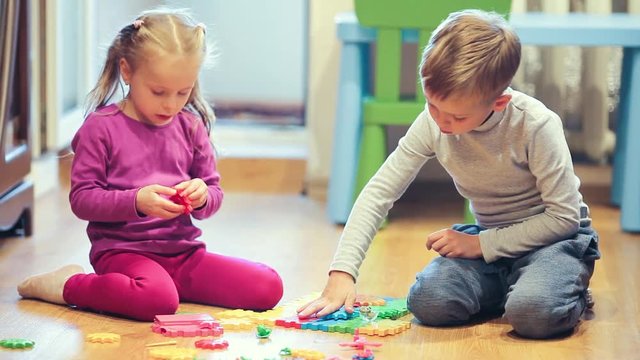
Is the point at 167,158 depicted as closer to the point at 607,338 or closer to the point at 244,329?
the point at 244,329

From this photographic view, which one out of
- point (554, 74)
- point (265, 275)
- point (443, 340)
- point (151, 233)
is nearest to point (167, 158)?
point (151, 233)

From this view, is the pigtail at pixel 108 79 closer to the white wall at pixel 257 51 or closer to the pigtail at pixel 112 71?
the pigtail at pixel 112 71

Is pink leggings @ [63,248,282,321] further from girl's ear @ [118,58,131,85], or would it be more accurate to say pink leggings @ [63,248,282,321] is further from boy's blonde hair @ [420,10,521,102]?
boy's blonde hair @ [420,10,521,102]

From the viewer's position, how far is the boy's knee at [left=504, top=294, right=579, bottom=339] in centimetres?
162

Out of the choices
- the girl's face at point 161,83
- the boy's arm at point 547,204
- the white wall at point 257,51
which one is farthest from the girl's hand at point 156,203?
the white wall at point 257,51

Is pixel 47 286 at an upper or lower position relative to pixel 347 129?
lower

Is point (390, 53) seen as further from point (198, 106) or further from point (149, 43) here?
point (149, 43)

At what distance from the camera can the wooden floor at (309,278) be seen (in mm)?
1570

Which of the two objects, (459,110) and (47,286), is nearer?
(459,110)

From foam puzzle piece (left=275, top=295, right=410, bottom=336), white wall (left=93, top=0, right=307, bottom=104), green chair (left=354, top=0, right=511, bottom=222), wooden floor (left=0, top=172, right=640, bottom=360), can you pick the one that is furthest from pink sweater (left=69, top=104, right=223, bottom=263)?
white wall (left=93, top=0, right=307, bottom=104)

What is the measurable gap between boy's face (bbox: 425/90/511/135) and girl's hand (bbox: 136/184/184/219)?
41cm

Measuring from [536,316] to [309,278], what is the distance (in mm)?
493

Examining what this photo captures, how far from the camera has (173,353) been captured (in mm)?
1505

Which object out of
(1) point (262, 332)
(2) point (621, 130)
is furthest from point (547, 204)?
(2) point (621, 130)
